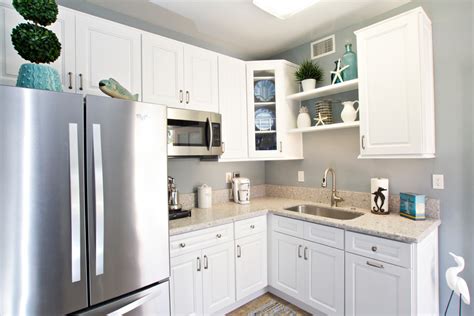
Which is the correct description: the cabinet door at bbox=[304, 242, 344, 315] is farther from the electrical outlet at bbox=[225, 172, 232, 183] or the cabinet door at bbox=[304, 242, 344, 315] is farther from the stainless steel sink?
the electrical outlet at bbox=[225, 172, 232, 183]

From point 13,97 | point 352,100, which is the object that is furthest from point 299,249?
point 13,97

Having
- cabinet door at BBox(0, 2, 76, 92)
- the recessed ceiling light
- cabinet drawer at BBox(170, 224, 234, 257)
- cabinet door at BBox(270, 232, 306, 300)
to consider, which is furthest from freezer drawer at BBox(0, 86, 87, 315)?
cabinet door at BBox(270, 232, 306, 300)

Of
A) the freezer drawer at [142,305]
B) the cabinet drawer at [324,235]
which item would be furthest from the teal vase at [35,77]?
the cabinet drawer at [324,235]

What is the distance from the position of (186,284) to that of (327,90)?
211 cm

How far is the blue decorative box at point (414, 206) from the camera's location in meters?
1.83

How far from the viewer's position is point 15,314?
1068mm

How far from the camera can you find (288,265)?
7.29 feet

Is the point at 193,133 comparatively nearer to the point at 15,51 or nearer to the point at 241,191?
the point at 241,191

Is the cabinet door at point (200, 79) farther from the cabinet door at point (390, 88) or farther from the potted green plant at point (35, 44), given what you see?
the cabinet door at point (390, 88)

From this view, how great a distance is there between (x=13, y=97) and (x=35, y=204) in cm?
48

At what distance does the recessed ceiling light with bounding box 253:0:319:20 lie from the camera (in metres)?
1.81

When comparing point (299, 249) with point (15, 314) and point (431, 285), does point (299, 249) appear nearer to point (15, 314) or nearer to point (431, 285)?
point (431, 285)

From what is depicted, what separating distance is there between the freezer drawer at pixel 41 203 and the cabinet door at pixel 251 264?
1.24 m

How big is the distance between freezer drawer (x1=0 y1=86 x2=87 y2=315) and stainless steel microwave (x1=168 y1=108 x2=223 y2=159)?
2.58 feet
